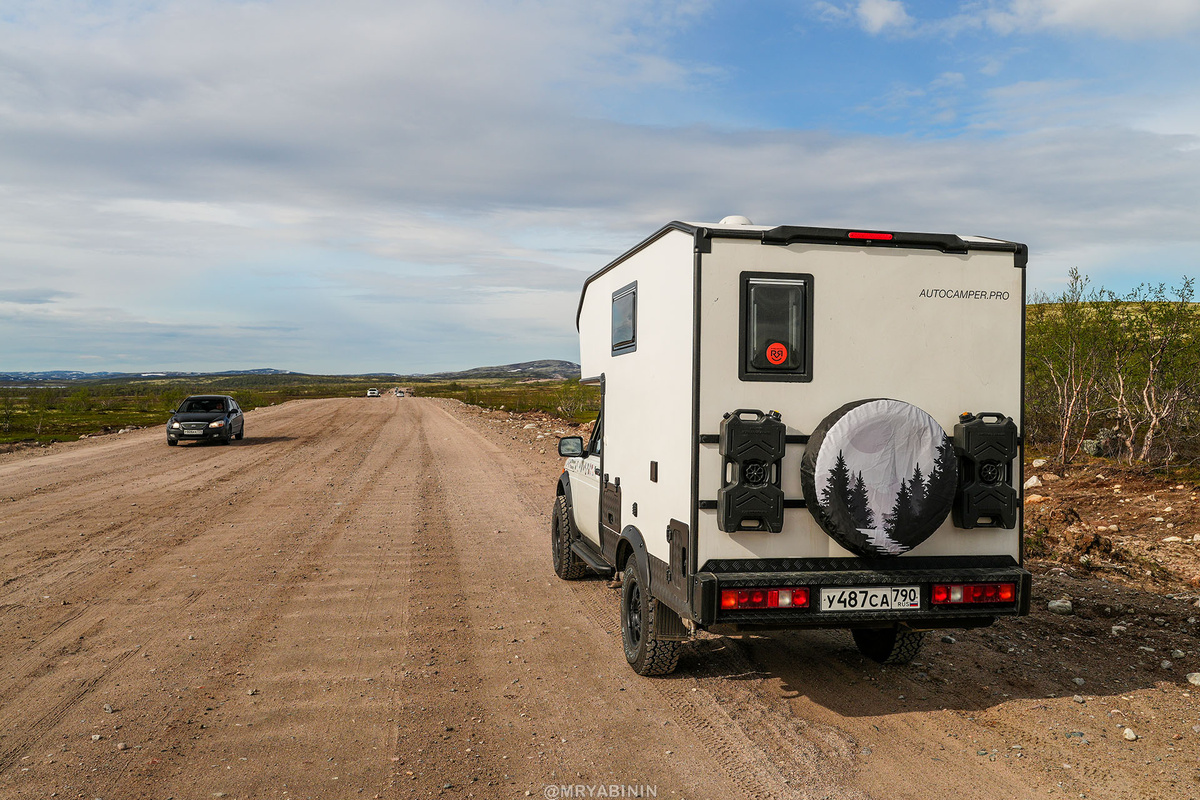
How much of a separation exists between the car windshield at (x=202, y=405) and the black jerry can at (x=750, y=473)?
23843 mm

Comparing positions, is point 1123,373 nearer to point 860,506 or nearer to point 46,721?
point 860,506

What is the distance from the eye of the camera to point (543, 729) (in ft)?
14.7

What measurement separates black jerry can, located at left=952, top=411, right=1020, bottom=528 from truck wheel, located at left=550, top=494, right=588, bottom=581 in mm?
4085

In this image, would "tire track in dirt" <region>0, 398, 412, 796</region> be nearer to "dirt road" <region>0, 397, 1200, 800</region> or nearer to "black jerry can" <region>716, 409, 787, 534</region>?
"dirt road" <region>0, 397, 1200, 800</region>

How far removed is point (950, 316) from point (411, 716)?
4052 mm

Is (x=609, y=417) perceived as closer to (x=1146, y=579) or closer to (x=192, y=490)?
(x=1146, y=579)

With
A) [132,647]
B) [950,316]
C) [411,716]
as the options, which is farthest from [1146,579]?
[132,647]

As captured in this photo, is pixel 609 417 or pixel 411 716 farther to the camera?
pixel 609 417

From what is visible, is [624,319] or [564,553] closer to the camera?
[624,319]

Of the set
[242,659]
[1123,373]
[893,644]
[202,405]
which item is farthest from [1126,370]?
[202,405]

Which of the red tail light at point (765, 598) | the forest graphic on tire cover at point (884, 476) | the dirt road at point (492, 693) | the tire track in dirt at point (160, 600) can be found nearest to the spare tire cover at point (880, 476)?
the forest graphic on tire cover at point (884, 476)

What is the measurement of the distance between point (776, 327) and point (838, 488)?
0.98 meters

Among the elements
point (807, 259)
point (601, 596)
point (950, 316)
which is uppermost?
point (807, 259)

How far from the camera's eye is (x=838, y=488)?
13.9ft
